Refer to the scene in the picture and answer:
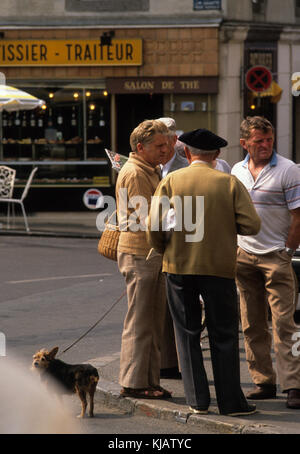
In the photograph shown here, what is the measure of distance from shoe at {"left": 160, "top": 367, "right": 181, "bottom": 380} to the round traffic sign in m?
14.1

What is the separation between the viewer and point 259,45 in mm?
23562

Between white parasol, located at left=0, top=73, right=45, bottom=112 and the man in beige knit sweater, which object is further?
white parasol, located at left=0, top=73, right=45, bottom=112

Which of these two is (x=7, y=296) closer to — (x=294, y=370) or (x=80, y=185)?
(x=294, y=370)

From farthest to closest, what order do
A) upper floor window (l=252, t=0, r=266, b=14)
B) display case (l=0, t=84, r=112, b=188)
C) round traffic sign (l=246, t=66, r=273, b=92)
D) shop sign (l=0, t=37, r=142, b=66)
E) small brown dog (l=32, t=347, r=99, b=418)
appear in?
1. upper floor window (l=252, t=0, r=266, b=14)
2. display case (l=0, t=84, r=112, b=188)
3. shop sign (l=0, t=37, r=142, b=66)
4. round traffic sign (l=246, t=66, r=273, b=92)
5. small brown dog (l=32, t=347, r=99, b=418)

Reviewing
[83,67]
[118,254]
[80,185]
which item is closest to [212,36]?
[83,67]

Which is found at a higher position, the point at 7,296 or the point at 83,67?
the point at 83,67

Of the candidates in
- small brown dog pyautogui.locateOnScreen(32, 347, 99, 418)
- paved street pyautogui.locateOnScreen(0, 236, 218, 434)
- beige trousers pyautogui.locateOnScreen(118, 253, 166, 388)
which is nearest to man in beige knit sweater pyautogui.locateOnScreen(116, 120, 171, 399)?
beige trousers pyautogui.locateOnScreen(118, 253, 166, 388)

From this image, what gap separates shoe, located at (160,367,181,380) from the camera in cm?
768

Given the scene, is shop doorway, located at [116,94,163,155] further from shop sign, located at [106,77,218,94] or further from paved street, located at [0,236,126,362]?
paved street, located at [0,236,126,362]

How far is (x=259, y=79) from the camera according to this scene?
2116 cm

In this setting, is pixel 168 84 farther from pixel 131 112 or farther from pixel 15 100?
pixel 15 100

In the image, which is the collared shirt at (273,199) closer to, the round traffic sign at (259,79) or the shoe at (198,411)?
the shoe at (198,411)

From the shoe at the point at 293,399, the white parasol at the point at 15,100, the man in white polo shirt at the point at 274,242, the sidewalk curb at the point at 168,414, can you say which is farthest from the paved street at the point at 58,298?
the white parasol at the point at 15,100

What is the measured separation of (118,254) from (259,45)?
17267 millimetres
